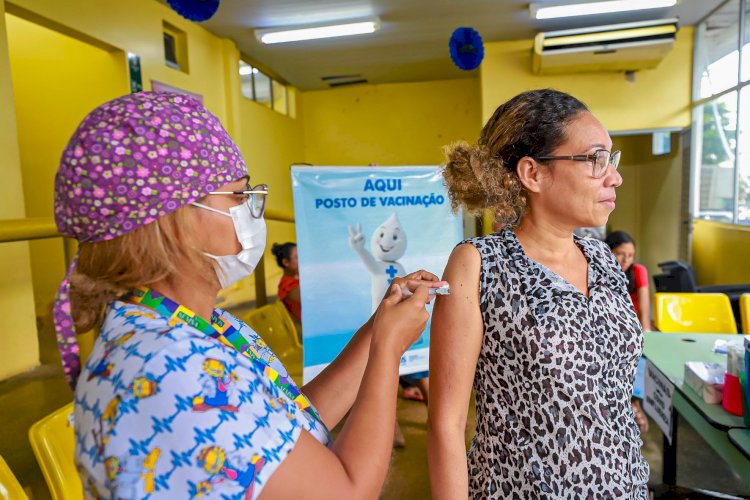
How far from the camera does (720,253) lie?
5.07 m

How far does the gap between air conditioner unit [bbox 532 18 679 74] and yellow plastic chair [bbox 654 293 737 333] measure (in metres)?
3.47

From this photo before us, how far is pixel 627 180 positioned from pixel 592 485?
772 cm

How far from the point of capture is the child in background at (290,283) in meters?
3.37

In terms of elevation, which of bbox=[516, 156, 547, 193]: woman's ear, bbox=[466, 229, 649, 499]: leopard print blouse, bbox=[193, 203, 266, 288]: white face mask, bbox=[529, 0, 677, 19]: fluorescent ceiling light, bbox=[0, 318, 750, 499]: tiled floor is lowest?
bbox=[0, 318, 750, 499]: tiled floor

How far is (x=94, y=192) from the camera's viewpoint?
2.11 feet

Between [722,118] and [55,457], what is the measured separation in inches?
244

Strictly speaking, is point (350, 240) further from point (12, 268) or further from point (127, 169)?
point (12, 268)

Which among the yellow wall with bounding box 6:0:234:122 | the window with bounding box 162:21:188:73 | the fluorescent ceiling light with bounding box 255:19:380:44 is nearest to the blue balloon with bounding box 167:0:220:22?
the yellow wall with bounding box 6:0:234:122

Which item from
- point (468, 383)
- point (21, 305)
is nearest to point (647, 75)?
point (468, 383)

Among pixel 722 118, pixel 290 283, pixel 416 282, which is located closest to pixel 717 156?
pixel 722 118

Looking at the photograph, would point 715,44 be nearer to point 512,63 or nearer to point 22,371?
point 512,63

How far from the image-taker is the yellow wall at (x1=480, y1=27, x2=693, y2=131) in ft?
19.3

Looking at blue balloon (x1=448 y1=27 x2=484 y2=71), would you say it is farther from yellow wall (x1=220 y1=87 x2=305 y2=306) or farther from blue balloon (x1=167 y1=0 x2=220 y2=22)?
yellow wall (x1=220 y1=87 x2=305 y2=306)

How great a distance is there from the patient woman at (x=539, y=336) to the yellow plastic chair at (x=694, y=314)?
6.97ft
